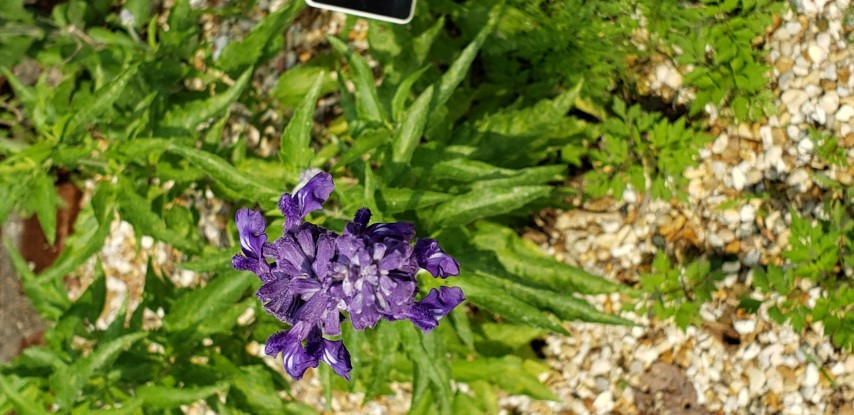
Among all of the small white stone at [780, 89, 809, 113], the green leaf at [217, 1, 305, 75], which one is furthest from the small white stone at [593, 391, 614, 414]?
the green leaf at [217, 1, 305, 75]

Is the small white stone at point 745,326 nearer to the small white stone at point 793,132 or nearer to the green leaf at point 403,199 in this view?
the small white stone at point 793,132

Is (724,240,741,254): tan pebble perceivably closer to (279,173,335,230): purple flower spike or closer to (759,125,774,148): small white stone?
(759,125,774,148): small white stone

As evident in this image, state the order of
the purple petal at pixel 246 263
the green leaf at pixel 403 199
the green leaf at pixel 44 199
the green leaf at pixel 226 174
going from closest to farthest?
1. the purple petal at pixel 246 263
2. the green leaf at pixel 403 199
3. the green leaf at pixel 226 174
4. the green leaf at pixel 44 199

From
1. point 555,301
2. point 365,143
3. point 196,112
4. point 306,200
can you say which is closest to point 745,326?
point 555,301

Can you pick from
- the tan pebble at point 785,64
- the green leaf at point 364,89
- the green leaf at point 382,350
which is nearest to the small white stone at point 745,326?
the tan pebble at point 785,64

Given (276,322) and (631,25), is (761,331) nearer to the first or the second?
(631,25)

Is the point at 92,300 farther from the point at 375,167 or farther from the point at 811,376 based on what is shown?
the point at 811,376

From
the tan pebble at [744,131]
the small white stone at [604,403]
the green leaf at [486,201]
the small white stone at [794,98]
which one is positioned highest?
the green leaf at [486,201]
